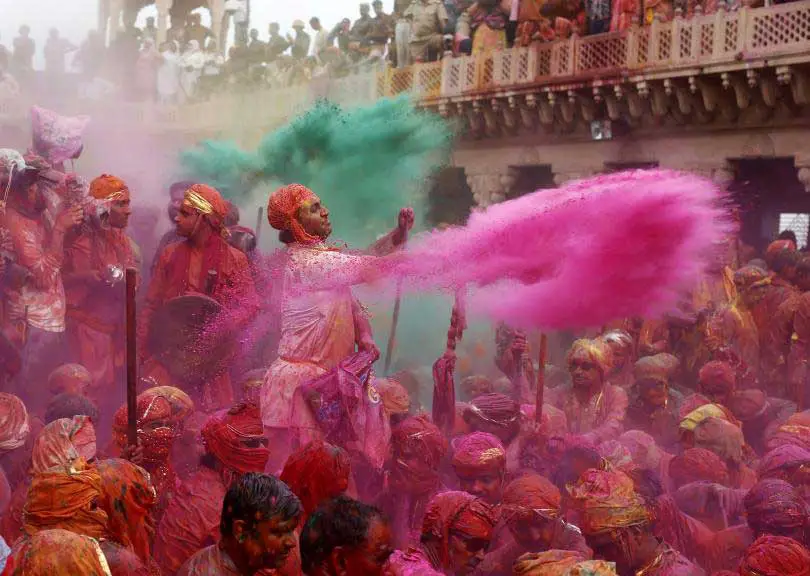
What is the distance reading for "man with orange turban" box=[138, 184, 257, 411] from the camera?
7.84 meters

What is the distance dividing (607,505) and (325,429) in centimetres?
184

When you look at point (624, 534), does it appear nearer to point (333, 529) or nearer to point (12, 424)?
point (333, 529)

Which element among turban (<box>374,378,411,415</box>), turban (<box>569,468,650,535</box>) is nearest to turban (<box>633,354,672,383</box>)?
turban (<box>374,378,411,415</box>)

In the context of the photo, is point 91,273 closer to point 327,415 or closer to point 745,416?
point 327,415

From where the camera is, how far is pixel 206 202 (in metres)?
7.84

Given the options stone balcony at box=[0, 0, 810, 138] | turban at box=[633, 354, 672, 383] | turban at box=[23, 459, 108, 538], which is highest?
stone balcony at box=[0, 0, 810, 138]

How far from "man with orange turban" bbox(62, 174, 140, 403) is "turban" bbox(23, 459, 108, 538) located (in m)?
4.89

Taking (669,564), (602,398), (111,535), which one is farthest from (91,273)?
(669,564)

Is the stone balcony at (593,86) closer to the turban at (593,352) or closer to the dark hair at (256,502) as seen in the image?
the turban at (593,352)

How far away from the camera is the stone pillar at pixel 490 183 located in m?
20.0

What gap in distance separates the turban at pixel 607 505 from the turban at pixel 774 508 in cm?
77

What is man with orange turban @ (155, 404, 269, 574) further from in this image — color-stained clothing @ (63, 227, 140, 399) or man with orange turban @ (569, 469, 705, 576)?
color-stained clothing @ (63, 227, 140, 399)

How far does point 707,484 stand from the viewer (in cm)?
613

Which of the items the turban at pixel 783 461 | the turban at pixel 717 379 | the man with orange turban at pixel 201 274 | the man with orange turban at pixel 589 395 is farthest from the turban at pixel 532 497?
the turban at pixel 717 379
